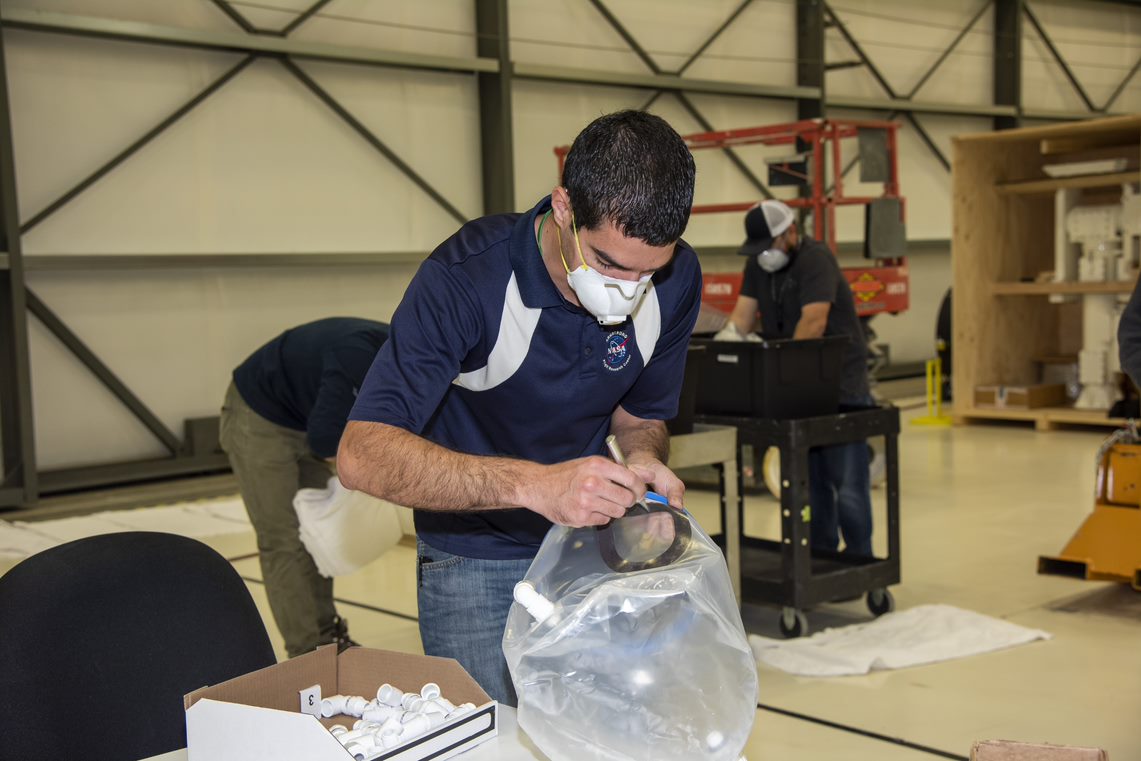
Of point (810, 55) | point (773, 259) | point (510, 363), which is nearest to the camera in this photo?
point (510, 363)

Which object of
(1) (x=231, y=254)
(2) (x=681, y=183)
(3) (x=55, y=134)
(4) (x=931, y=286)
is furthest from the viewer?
(4) (x=931, y=286)

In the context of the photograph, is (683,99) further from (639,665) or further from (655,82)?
(639,665)

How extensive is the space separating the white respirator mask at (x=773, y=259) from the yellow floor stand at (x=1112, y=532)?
1.50 metres

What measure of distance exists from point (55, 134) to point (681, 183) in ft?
22.5

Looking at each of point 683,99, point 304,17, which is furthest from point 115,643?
point 683,99

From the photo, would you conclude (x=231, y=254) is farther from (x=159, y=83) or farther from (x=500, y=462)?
(x=500, y=462)

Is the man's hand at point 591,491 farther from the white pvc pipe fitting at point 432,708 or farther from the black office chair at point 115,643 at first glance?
the black office chair at point 115,643

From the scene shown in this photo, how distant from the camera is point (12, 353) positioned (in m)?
7.25

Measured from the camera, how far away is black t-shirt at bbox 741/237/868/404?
493 centimetres

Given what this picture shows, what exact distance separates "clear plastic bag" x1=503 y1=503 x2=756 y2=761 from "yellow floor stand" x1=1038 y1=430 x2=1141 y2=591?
135 inches

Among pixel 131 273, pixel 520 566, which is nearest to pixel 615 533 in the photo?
pixel 520 566

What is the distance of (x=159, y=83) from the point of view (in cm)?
793

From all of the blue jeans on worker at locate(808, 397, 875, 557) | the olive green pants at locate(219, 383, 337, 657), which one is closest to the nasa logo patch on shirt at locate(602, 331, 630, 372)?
the olive green pants at locate(219, 383, 337, 657)

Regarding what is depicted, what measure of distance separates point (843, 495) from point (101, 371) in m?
5.14
